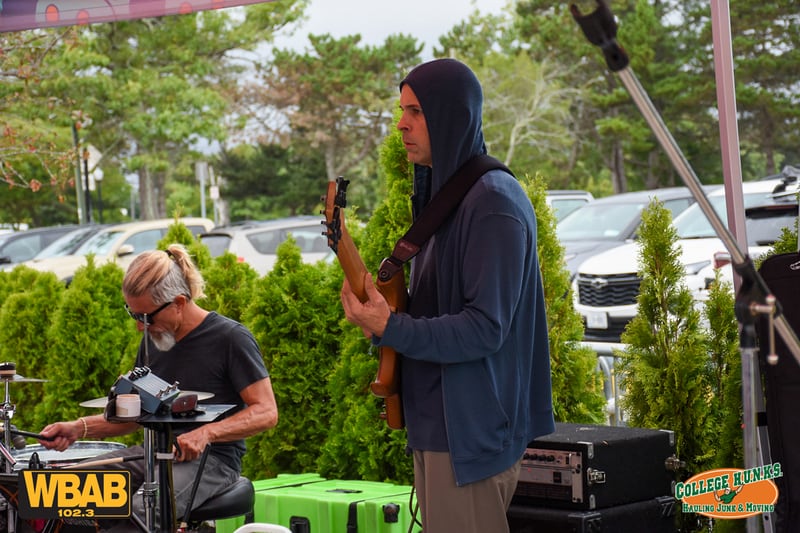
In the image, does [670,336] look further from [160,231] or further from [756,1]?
[756,1]

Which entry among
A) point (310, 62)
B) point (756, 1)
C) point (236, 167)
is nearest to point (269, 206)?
point (236, 167)

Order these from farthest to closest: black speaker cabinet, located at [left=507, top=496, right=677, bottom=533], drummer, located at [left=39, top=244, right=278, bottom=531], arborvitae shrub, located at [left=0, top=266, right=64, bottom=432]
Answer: arborvitae shrub, located at [left=0, top=266, right=64, bottom=432] < drummer, located at [left=39, top=244, right=278, bottom=531] < black speaker cabinet, located at [left=507, top=496, right=677, bottom=533]

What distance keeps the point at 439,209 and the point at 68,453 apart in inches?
79.8

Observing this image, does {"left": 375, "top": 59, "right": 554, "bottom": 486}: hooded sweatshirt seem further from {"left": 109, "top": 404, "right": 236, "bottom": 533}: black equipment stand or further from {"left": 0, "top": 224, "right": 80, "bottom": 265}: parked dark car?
{"left": 0, "top": 224, "right": 80, "bottom": 265}: parked dark car

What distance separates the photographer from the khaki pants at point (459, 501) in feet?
8.83

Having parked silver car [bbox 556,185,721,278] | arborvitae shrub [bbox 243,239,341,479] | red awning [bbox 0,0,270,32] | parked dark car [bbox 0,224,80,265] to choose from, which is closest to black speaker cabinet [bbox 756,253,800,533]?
red awning [bbox 0,0,270,32]

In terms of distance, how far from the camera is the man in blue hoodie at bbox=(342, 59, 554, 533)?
2.62 meters

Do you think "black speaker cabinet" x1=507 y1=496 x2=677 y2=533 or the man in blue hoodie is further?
"black speaker cabinet" x1=507 y1=496 x2=677 y2=533

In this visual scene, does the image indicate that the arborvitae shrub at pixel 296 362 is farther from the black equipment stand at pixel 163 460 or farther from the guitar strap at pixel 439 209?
the guitar strap at pixel 439 209

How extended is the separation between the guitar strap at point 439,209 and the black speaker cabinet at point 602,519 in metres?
1.37

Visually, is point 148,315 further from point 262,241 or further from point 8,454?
point 262,241

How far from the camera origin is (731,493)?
9.33 feet

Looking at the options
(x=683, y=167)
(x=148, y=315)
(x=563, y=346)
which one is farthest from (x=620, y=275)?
(x=683, y=167)

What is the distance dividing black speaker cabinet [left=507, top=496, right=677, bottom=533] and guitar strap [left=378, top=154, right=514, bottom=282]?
1.37 meters
